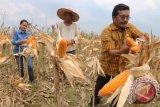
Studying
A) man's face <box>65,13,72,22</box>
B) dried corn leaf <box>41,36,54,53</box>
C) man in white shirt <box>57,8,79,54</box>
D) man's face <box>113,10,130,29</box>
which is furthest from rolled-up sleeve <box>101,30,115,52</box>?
man's face <box>65,13,72,22</box>

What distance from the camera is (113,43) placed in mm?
4227

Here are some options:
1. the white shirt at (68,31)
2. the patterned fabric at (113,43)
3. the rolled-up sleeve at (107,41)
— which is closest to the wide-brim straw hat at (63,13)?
the white shirt at (68,31)

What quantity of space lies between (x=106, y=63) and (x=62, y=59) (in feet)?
6.24

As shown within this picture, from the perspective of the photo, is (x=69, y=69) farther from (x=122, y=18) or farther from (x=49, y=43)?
(x=122, y=18)

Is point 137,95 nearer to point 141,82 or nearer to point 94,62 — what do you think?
point 141,82

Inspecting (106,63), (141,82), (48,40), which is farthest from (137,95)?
(106,63)

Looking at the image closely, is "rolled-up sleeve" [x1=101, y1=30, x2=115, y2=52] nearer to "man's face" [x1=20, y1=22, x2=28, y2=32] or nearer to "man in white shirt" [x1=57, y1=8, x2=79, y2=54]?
"man in white shirt" [x1=57, y1=8, x2=79, y2=54]

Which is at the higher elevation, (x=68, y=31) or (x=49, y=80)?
(x=68, y=31)

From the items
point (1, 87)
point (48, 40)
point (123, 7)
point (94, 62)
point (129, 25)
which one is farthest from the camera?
point (1, 87)

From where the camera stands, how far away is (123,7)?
13.4ft

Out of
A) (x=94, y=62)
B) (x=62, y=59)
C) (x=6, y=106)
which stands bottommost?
(x=6, y=106)

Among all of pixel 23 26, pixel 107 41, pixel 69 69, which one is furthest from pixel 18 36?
pixel 69 69

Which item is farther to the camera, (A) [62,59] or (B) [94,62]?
(B) [94,62]

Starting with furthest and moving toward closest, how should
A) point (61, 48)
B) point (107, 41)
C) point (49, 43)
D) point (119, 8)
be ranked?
point (107, 41) → point (119, 8) → point (49, 43) → point (61, 48)
